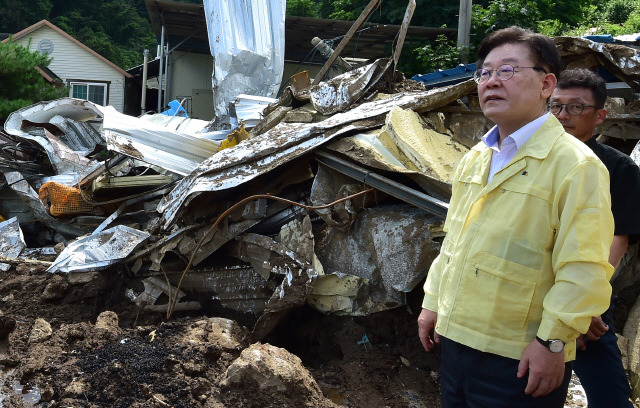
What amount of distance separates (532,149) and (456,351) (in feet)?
2.32

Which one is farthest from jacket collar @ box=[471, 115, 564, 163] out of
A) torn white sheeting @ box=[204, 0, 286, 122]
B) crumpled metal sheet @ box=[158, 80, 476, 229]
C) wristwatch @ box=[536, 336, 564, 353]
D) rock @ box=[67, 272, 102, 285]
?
torn white sheeting @ box=[204, 0, 286, 122]

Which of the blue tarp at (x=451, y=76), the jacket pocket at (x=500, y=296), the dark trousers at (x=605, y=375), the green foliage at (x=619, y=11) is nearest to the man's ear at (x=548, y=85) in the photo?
the jacket pocket at (x=500, y=296)

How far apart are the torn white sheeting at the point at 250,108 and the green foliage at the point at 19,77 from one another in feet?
19.0

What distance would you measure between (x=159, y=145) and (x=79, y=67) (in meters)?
19.7

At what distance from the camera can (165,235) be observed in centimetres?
536

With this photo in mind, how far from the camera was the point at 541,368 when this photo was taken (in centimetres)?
179

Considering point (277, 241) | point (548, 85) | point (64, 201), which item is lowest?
point (64, 201)

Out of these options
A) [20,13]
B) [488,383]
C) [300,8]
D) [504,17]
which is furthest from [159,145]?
[20,13]

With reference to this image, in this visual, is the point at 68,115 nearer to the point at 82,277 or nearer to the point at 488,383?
the point at 82,277

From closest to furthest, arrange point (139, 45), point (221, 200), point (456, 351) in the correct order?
point (456, 351)
point (221, 200)
point (139, 45)

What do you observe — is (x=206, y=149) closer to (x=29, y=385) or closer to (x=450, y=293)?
(x=29, y=385)

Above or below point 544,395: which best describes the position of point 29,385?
below

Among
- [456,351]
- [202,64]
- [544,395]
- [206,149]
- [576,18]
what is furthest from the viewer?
[576,18]

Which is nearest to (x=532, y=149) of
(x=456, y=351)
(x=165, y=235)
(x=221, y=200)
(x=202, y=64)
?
(x=456, y=351)
